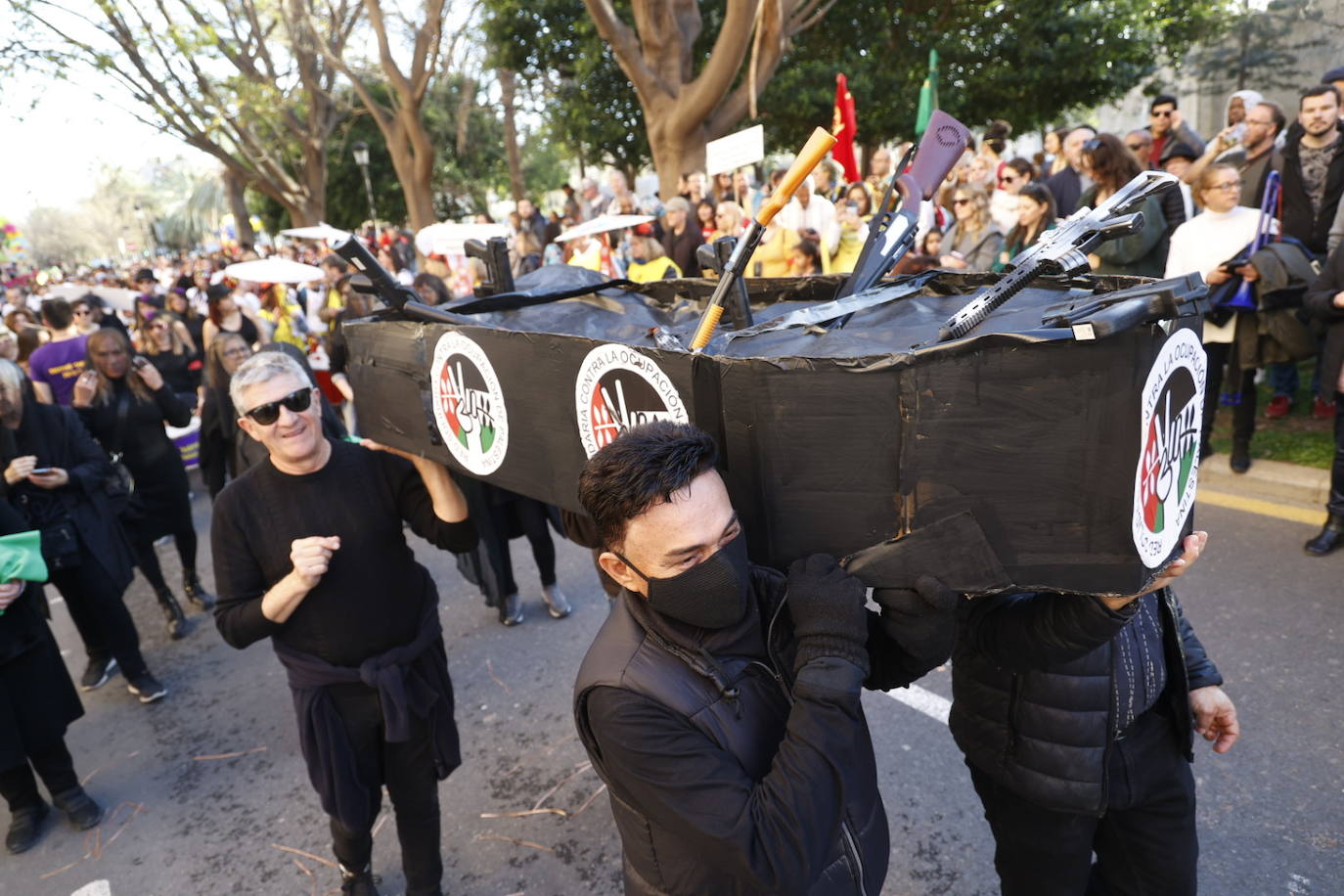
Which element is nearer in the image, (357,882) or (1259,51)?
(357,882)

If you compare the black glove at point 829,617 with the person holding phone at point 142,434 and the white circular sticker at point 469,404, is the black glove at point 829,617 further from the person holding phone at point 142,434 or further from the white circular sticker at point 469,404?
the person holding phone at point 142,434

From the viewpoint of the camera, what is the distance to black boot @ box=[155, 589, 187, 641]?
5.09 m

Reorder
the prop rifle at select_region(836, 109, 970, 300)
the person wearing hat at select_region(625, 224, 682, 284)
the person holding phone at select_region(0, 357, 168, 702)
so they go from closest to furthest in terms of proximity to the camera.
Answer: the prop rifle at select_region(836, 109, 970, 300), the person holding phone at select_region(0, 357, 168, 702), the person wearing hat at select_region(625, 224, 682, 284)

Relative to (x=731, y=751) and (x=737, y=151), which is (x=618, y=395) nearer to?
(x=731, y=751)

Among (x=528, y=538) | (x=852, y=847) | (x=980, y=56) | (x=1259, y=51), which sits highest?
(x=980, y=56)

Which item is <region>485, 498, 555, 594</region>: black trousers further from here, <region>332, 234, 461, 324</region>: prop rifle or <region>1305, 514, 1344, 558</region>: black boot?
<region>1305, 514, 1344, 558</region>: black boot

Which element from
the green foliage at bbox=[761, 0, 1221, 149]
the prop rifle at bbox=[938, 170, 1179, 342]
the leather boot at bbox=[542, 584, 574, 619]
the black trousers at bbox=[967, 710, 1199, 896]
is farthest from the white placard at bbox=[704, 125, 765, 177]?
the green foliage at bbox=[761, 0, 1221, 149]

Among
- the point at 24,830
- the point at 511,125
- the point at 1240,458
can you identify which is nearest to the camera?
the point at 24,830

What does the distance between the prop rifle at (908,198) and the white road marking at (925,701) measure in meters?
2.01

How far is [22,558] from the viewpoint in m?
3.11

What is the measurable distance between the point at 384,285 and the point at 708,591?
136cm

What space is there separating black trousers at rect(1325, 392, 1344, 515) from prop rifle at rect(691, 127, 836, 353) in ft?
12.3

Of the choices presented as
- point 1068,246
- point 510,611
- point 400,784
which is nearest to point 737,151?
point 510,611

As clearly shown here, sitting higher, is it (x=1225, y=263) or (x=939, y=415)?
(x=939, y=415)
